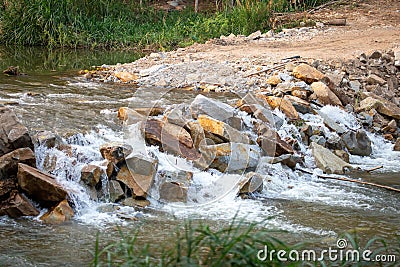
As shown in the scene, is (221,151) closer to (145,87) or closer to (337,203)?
(337,203)

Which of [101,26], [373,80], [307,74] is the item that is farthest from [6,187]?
[101,26]

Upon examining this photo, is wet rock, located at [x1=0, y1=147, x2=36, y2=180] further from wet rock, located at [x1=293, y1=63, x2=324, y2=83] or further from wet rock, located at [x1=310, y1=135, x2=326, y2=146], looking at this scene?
wet rock, located at [x1=293, y1=63, x2=324, y2=83]

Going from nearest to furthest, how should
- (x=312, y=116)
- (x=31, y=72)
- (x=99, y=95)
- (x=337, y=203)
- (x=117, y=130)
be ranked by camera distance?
(x=337, y=203) < (x=117, y=130) < (x=312, y=116) < (x=99, y=95) < (x=31, y=72)

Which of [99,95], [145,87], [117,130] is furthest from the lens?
[145,87]

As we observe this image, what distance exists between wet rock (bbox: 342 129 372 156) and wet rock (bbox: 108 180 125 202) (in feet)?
11.3

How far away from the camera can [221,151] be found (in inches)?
255

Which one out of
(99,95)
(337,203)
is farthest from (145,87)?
(337,203)

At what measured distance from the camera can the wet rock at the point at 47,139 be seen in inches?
233

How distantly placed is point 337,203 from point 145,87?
4.78 meters

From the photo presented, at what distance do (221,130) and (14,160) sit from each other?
7.63 ft

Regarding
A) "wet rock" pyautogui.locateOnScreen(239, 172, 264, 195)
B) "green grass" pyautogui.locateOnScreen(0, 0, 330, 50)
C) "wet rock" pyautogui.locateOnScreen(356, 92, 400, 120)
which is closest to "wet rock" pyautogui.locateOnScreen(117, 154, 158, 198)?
"wet rock" pyautogui.locateOnScreen(239, 172, 264, 195)

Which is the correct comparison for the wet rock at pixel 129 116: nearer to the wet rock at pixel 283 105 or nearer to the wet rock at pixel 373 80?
the wet rock at pixel 283 105

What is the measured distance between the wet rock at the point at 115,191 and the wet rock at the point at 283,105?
3.14 metres

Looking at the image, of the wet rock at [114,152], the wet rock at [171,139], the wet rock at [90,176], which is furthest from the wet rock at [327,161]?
the wet rock at [90,176]
